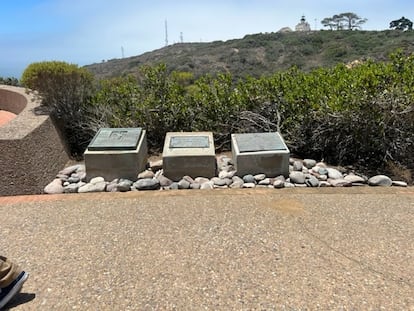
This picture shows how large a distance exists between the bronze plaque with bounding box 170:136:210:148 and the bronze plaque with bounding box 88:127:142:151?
0.51m

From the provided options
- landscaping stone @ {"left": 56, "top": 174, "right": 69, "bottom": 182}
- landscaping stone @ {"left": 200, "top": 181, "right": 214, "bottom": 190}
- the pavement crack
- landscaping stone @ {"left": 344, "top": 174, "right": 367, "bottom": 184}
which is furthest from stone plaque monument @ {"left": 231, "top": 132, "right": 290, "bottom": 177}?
landscaping stone @ {"left": 56, "top": 174, "right": 69, "bottom": 182}

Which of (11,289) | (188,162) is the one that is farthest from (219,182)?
(11,289)

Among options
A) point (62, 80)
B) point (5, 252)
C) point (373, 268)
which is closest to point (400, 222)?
point (373, 268)

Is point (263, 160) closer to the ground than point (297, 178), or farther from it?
farther from it

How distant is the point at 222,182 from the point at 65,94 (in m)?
3.40

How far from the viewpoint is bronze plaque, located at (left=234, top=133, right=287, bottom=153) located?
5.08 m

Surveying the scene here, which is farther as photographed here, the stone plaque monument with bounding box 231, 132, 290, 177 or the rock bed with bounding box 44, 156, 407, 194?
the stone plaque monument with bounding box 231, 132, 290, 177

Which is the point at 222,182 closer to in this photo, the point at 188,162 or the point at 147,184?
the point at 188,162

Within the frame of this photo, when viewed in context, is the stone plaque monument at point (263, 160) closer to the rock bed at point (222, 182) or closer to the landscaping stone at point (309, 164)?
the rock bed at point (222, 182)

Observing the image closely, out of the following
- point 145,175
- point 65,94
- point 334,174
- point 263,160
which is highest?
point 65,94

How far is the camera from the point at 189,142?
5.35 metres

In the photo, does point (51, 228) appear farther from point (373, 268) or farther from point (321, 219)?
point (373, 268)

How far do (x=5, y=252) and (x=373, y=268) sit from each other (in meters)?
2.94

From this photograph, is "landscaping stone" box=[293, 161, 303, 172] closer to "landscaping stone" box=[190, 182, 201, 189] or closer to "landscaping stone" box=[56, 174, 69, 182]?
"landscaping stone" box=[190, 182, 201, 189]
